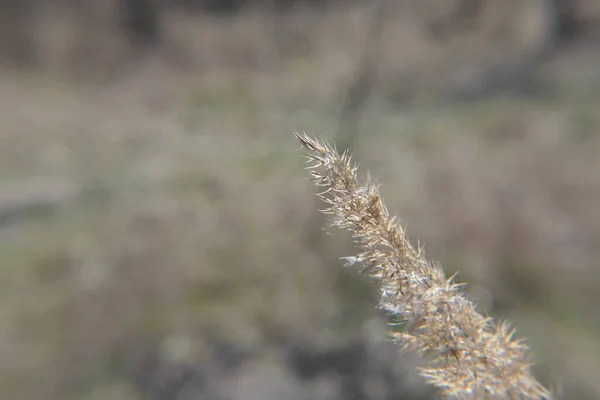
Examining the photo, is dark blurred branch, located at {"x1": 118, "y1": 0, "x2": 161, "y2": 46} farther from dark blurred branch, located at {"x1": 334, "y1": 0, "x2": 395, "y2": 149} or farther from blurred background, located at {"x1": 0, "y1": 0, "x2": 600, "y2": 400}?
dark blurred branch, located at {"x1": 334, "y1": 0, "x2": 395, "y2": 149}

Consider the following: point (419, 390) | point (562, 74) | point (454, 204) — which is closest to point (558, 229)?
point (454, 204)

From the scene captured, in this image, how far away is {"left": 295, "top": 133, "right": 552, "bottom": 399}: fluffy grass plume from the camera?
2.54 ft

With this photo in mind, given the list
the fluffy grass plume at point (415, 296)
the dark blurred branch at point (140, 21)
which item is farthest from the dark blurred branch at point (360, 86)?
the dark blurred branch at point (140, 21)

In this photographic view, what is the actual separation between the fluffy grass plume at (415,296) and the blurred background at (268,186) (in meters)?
0.19

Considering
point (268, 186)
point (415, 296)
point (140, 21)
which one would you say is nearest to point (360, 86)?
point (268, 186)

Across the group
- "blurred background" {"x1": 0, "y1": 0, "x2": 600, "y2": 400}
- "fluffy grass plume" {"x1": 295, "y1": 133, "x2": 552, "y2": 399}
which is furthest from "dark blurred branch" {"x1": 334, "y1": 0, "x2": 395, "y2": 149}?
"fluffy grass plume" {"x1": 295, "y1": 133, "x2": 552, "y2": 399}

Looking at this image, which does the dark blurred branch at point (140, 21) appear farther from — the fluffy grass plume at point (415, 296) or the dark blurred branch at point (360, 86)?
the fluffy grass plume at point (415, 296)

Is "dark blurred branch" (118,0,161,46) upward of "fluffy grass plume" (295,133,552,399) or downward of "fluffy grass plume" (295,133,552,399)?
downward

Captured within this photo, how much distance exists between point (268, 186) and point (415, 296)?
5.03 m

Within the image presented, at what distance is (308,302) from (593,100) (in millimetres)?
4999

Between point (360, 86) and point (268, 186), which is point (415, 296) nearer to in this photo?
point (360, 86)

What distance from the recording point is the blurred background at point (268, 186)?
354 centimetres

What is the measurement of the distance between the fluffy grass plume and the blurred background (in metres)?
0.19

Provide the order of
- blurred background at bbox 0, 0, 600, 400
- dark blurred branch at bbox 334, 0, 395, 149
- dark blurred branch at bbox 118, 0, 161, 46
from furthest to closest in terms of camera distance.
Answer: dark blurred branch at bbox 118, 0, 161, 46 < dark blurred branch at bbox 334, 0, 395, 149 < blurred background at bbox 0, 0, 600, 400
